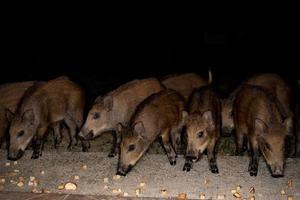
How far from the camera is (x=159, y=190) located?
6.43m

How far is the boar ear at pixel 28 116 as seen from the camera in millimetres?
7883

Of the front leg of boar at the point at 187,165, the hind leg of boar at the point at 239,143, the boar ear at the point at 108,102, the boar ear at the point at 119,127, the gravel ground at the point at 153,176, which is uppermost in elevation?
the boar ear at the point at 108,102

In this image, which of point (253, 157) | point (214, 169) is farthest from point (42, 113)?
point (253, 157)

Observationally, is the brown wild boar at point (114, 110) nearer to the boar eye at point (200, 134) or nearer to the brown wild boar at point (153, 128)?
the brown wild boar at point (153, 128)

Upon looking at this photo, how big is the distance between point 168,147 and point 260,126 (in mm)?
1466

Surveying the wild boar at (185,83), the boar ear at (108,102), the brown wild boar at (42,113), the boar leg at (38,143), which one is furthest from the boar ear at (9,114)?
the wild boar at (185,83)

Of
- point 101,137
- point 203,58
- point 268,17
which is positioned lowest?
point 101,137

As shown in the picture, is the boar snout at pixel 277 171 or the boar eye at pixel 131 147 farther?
the boar eye at pixel 131 147

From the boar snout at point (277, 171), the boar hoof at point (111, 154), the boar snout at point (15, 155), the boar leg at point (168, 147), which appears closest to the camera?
the boar snout at point (277, 171)

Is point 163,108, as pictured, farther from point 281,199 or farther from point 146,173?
point 281,199

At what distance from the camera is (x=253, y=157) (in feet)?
23.1

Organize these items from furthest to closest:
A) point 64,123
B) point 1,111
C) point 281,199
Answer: point 64,123, point 1,111, point 281,199

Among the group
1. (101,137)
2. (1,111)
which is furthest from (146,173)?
(1,111)

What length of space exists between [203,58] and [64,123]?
7.75m
